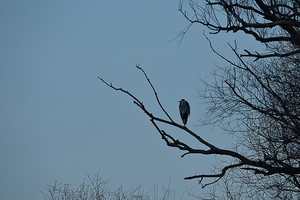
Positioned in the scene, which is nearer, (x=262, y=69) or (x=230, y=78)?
(x=230, y=78)

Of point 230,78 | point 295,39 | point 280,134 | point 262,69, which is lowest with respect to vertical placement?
point 280,134

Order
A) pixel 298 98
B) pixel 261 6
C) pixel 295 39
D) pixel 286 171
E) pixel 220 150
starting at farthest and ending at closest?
pixel 261 6, pixel 298 98, pixel 295 39, pixel 286 171, pixel 220 150

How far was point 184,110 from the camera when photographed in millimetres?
6625

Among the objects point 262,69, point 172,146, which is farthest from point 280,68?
point 172,146

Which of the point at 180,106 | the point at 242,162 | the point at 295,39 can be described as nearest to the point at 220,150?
the point at 242,162

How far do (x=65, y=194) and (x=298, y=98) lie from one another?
717 centimetres

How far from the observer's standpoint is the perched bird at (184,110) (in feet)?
21.6

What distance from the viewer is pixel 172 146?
341 cm

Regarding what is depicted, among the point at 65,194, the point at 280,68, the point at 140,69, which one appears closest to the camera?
the point at 140,69

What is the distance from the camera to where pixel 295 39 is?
15.0 feet

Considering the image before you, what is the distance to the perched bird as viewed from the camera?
6.59 metres

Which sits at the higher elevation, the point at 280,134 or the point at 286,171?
the point at 280,134

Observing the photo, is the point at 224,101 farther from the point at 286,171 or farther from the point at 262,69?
the point at 286,171

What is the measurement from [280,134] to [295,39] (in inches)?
45.3
